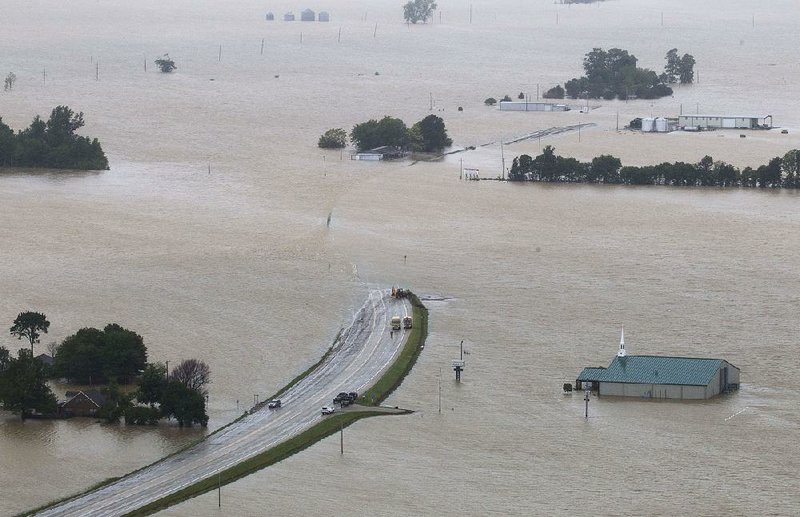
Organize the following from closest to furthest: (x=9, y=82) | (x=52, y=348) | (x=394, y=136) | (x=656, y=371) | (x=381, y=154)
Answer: (x=656, y=371) < (x=52, y=348) < (x=381, y=154) < (x=394, y=136) < (x=9, y=82)

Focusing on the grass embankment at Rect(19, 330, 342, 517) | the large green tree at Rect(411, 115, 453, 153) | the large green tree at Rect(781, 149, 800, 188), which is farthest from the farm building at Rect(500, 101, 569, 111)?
the grass embankment at Rect(19, 330, 342, 517)

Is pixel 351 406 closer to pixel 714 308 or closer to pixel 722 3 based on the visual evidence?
pixel 714 308

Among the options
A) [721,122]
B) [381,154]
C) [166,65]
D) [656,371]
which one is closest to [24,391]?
[656,371]

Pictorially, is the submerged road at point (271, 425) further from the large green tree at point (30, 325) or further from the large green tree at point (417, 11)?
the large green tree at point (417, 11)

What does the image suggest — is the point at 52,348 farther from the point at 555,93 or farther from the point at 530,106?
the point at 555,93

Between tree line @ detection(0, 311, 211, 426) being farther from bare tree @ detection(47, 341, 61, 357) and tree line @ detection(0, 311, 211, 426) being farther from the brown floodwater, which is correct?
the brown floodwater
